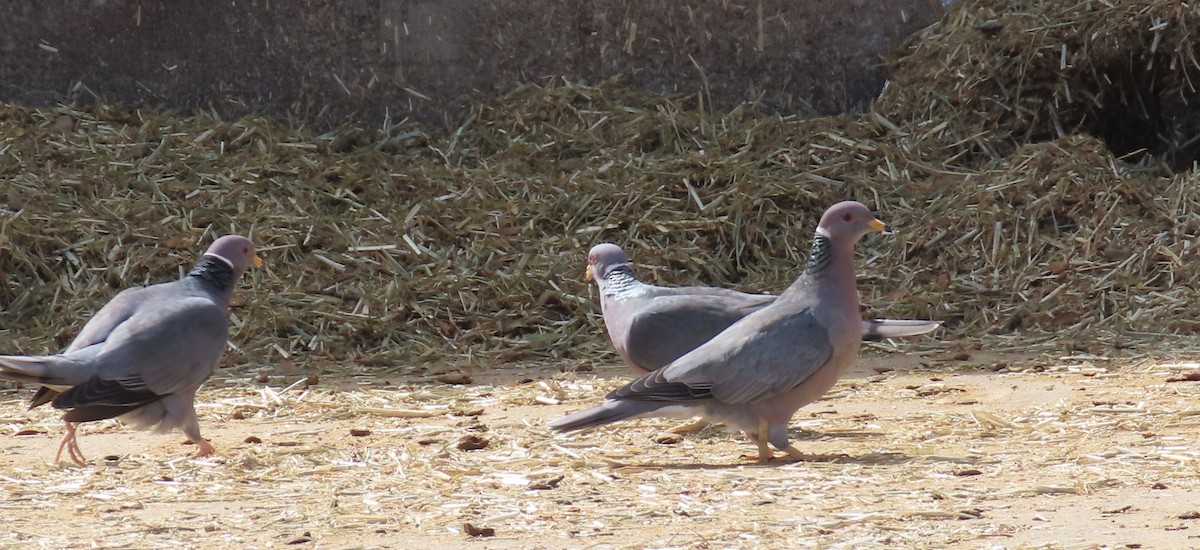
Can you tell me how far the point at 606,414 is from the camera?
4.65 metres

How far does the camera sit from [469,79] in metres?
9.52

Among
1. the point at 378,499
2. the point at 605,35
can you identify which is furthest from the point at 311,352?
the point at 605,35

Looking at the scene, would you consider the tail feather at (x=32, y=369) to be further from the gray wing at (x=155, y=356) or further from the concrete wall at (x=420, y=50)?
the concrete wall at (x=420, y=50)

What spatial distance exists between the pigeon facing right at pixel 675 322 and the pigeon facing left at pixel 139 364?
1.50 meters

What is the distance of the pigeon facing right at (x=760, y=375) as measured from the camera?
469 centimetres

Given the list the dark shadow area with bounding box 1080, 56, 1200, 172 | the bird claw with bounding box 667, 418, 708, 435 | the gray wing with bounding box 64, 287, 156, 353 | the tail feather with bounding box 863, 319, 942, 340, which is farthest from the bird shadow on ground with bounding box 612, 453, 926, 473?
the dark shadow area with bounding box 1080, 56, 1200, 172

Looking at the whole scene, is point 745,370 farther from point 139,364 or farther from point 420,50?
point 420,50

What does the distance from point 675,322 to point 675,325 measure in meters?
0.01

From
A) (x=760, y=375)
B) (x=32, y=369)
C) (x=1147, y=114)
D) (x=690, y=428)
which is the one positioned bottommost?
(x=690, y=428)

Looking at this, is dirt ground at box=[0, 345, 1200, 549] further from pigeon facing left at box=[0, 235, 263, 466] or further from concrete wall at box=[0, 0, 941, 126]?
concrete wall at box=[0, 0, 941, 126]

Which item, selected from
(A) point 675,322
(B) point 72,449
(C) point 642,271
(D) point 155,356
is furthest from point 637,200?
(B) point 72,449

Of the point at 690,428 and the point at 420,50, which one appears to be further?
the point at 420,50

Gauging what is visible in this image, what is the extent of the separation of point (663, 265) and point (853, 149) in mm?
1714

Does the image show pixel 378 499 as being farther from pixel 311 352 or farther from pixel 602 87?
pixel 602 87
